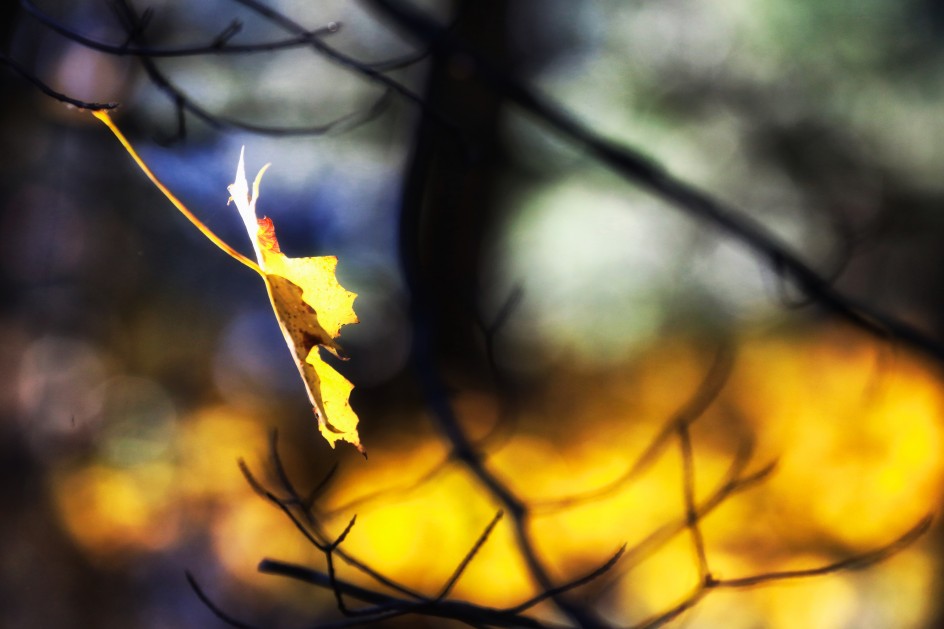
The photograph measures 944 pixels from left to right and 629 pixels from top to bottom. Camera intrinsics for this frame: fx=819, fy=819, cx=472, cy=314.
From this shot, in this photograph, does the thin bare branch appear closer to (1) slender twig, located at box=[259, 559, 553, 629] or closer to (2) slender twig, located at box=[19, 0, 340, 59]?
(1) slender twig, located at box=[259, 559, 553, 629]

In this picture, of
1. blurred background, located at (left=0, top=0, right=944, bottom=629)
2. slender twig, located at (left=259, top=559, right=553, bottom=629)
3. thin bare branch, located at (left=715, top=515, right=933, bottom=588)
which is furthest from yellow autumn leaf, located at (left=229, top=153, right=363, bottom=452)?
blurred background, located at (left=0, top=0, right=944, bottom=629)

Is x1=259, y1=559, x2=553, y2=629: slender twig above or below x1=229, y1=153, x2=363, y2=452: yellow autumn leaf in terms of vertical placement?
below

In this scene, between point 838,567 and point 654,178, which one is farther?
point 654,178

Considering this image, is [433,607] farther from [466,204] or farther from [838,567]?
[466,204]

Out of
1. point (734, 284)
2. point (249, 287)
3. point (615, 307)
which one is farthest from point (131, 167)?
point (734, 284)

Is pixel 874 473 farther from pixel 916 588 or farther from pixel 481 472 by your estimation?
pixel 481 472

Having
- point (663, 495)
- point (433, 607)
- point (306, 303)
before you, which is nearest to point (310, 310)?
point (306, 303)
